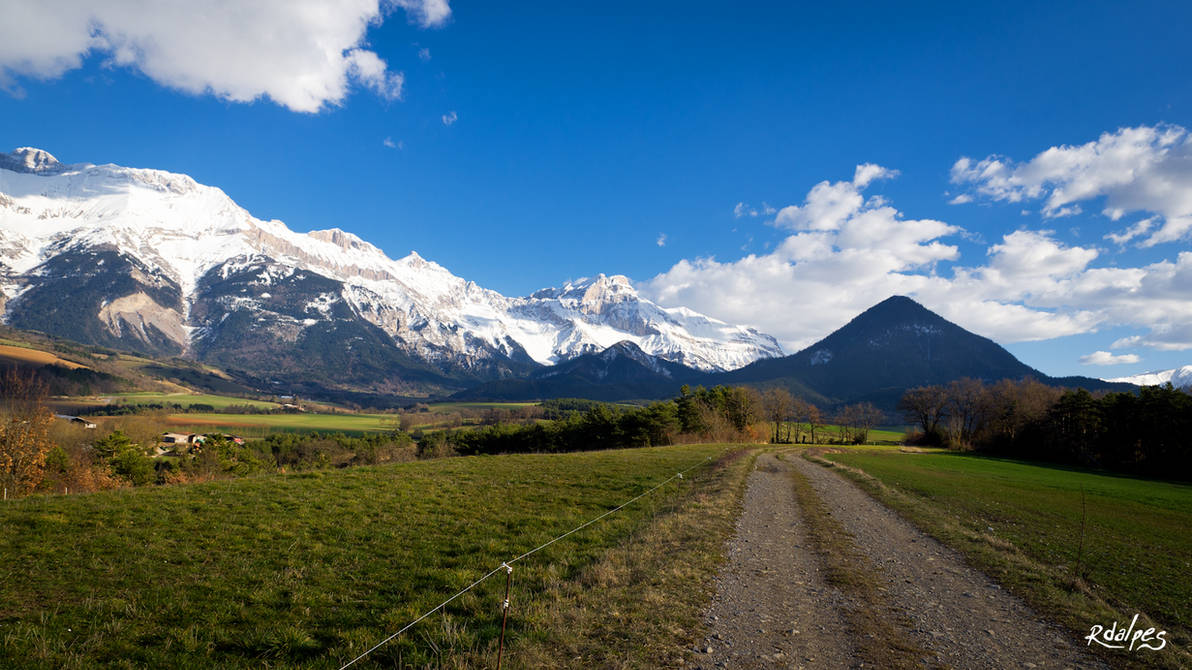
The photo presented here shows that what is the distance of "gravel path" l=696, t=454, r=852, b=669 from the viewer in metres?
7.91

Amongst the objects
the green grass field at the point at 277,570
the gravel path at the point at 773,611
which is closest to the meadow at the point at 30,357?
the green grass field at the point at 277,570

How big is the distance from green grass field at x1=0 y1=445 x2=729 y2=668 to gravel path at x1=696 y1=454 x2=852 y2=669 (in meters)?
1.14

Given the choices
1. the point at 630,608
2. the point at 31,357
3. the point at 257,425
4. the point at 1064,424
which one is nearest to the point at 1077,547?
the point at 630,608

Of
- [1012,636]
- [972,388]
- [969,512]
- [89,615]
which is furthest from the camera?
[972,388]

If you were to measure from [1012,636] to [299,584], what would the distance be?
49.0 feet

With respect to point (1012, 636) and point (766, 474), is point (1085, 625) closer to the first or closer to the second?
point (1012, 636)

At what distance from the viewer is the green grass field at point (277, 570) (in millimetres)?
7855

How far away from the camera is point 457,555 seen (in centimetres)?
1338

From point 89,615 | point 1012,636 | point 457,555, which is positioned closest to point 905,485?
point 1012,636

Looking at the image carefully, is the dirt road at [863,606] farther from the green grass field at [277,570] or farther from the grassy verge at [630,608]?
the green grass field at [277,570]

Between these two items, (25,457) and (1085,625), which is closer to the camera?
(1085,625)

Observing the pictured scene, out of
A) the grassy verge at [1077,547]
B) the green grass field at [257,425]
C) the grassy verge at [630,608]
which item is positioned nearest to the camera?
the grassy verge at [630,608]

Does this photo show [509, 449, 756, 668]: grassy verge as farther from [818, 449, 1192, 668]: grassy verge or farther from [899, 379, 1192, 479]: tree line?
[899, 379, 1192, 479]: tree line

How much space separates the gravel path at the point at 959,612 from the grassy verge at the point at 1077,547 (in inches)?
23.7
